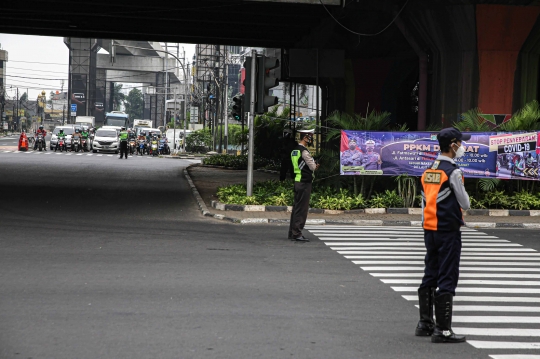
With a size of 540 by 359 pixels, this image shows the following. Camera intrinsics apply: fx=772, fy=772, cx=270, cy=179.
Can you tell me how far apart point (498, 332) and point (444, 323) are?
775 millimetres

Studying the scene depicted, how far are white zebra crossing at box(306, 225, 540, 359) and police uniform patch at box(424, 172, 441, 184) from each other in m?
1.44

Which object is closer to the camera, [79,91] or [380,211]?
[380,211]

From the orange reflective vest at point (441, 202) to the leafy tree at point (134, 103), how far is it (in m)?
189

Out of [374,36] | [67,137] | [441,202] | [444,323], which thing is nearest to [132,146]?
[67,137]

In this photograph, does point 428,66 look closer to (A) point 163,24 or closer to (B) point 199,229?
(A) point 163,24

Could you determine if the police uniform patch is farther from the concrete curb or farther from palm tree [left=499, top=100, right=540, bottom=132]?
palm tree [left=499, top=100, right=540, bottom=132]

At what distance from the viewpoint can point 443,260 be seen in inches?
263

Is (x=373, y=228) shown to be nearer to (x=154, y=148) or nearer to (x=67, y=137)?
(x=154, y=148)

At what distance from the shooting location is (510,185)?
61.8ft

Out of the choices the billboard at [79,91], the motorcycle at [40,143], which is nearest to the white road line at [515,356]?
the motorcycle at [40,143]

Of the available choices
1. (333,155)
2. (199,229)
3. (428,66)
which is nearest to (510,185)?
(333,155)

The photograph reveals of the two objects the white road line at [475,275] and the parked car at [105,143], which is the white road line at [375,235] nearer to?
the white road line at [475,275]

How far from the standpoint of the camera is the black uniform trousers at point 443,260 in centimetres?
664

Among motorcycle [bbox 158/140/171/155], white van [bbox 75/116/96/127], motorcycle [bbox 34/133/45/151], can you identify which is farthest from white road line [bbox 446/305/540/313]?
white van [bbox 75/116/96/127]
